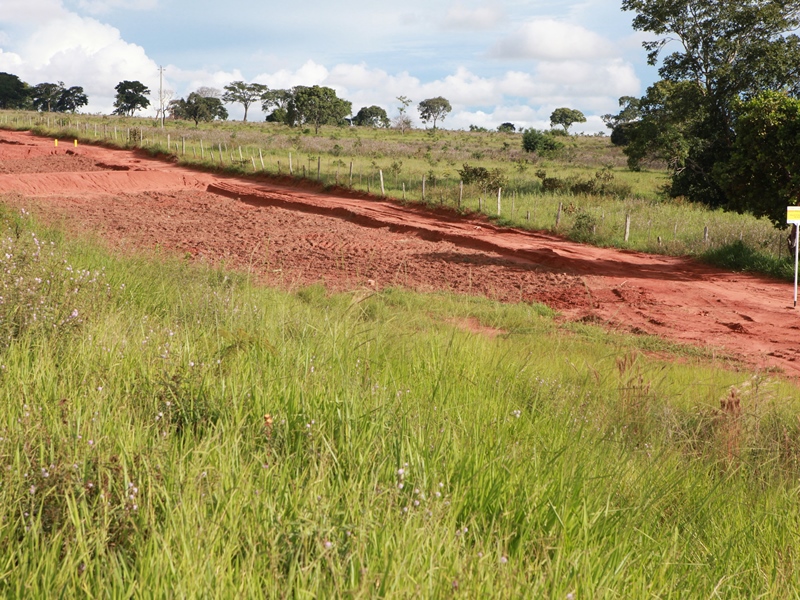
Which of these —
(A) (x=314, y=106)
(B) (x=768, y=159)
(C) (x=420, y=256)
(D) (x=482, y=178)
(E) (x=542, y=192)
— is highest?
(A) (x=314, y=106)

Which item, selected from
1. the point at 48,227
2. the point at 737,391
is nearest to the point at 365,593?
the point at 737,391

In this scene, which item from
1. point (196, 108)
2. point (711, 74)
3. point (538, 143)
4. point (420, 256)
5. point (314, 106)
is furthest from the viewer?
point (196, 108)

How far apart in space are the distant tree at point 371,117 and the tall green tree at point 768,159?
330 ft

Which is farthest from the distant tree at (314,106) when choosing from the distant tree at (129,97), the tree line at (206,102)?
the distant tree at (129,97)

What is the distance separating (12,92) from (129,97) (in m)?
17.5

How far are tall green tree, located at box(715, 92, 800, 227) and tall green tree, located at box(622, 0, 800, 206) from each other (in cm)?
831

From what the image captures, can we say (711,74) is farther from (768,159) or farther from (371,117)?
(371,117)

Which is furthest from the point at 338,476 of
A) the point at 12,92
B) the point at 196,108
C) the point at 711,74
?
the point at 12,92

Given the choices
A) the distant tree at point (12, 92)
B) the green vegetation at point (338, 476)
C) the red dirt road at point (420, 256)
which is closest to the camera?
the green vegetation at point (338, 476)

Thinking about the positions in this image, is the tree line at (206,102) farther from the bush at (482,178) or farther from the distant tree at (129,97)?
the bush at (482,178)

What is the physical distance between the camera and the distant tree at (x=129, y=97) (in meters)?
108

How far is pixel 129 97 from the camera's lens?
10819cm

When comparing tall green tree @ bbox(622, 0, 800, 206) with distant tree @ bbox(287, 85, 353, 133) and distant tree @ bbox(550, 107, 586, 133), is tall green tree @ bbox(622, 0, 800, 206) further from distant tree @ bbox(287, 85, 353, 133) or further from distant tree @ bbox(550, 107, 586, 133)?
distant tree @ bbox(550, 107, 586, 133)

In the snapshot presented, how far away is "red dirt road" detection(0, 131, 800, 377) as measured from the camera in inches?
508
